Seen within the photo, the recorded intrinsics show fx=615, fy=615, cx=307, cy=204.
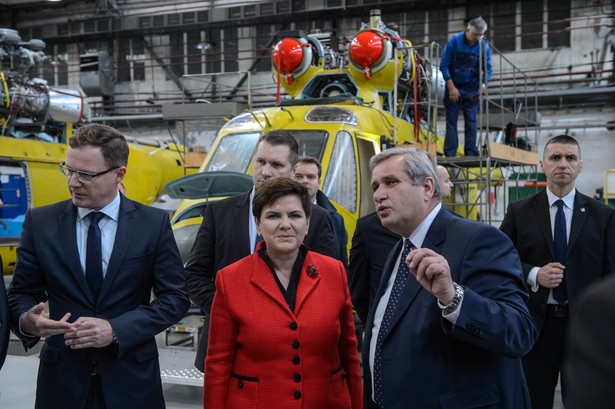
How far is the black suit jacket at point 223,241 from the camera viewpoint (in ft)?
10.6

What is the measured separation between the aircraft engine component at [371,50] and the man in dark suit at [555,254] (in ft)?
13.8

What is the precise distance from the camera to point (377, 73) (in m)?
7.93

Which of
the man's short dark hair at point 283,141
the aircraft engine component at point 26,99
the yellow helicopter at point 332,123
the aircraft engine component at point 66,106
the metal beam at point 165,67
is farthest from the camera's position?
the metal beam at point 165,67

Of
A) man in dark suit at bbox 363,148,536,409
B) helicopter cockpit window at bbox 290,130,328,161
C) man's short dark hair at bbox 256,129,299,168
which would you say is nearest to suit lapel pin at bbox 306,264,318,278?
man in dark suit at bbox 363,148,536,409

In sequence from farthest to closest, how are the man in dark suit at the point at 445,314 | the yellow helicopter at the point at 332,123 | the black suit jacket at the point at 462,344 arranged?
the yellow helicopter at the point at 332,123 → the black suit jacket at the point at 462,344 → the man in dark suit at the point at 445,314

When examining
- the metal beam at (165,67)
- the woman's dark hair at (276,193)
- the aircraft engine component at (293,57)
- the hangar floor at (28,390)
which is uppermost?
the metal beam at (165,67)

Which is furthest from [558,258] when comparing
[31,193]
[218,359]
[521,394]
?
[31,193]

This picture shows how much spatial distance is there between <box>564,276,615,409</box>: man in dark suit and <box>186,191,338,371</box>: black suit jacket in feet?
7.85

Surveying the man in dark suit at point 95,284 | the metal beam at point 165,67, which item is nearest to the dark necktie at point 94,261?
the man in dark suit at point 95,284

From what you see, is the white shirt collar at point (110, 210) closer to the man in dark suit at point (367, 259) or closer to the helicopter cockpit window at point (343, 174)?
the man in dark suit at point (367, 259)

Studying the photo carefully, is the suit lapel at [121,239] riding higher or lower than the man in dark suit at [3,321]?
higher

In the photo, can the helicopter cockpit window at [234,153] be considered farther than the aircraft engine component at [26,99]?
No

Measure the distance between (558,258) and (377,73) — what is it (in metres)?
4.74

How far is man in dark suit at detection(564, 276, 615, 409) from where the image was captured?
0.83 metres
